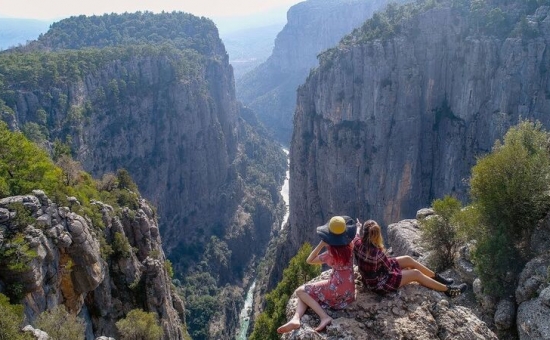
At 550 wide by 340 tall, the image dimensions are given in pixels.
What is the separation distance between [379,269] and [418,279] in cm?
99

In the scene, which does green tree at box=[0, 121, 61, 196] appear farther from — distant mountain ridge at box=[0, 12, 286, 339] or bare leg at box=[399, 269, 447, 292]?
distant mountain ridge at box=[0, 12, 286, 339]

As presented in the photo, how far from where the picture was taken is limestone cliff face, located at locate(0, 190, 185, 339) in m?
19.2

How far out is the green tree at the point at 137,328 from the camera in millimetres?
25172

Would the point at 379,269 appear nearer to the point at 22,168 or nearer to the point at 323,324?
the point at 323,324

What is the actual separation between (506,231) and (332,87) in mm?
59175

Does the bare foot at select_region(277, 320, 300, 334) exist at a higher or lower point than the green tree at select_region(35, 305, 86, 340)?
higher

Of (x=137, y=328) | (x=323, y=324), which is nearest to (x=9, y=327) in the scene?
(x=323, y=324)

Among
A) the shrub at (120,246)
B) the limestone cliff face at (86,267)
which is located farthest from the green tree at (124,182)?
the shrub at (120,246)

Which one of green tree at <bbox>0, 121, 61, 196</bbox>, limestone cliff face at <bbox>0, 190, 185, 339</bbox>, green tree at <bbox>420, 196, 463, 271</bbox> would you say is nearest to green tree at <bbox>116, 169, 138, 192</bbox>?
limestone cliff face at <bbox>0, 190, 185, 339</bbox>

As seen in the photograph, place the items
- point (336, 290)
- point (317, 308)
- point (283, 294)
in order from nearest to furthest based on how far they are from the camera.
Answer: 1. point (317, 308)
2. point (336, 290)
3. point (283, 294)

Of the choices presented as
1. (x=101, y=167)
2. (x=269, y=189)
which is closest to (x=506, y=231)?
(x=101, y=167)

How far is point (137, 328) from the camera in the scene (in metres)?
25.3

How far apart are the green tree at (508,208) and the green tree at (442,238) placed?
A: 1.88 metres

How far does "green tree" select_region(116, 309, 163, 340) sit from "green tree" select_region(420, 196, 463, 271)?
1662 centimetres
